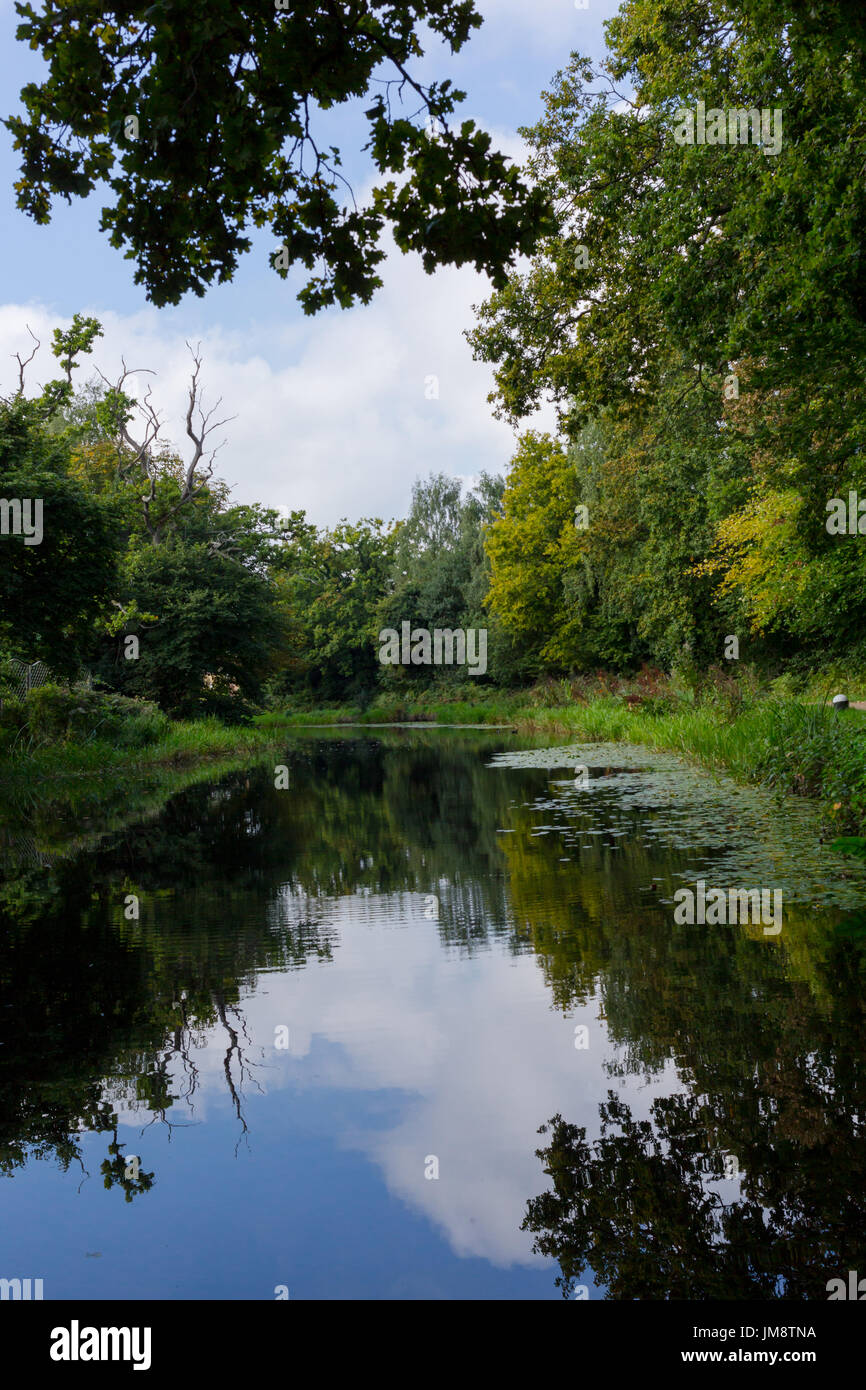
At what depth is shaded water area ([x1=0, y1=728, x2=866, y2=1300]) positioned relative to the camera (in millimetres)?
2934

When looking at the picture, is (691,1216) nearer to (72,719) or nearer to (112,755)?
(112,755)

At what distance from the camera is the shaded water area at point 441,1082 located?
2.93m

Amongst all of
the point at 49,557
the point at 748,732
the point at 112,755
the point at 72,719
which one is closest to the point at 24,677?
the point at 72,719

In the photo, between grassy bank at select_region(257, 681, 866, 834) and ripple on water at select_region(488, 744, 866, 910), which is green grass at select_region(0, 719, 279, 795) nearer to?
ripple on water at select_region(488, 744, 866, 910)

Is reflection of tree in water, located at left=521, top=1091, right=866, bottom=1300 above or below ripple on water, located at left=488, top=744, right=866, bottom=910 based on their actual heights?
below

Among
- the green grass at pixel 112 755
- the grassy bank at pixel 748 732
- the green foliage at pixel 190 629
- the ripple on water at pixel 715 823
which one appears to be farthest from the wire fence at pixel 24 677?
the grassy bank at pixel 748 732

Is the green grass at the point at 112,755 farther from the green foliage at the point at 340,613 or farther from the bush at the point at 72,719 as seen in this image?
the green foliage at the point at 340,613

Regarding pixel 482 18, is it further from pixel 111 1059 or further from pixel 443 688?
pixel 443 688

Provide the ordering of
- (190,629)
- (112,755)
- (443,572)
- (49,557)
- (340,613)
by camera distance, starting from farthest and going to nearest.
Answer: (340,613) < (443,572) < (190,629) < (112,755) < (49,557)

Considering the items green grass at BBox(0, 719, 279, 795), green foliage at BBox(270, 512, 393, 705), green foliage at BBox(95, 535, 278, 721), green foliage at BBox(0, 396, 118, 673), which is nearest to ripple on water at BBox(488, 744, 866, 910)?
green foliage at BBox(0, 396, 118, 673)

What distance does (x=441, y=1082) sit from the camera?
423 cm

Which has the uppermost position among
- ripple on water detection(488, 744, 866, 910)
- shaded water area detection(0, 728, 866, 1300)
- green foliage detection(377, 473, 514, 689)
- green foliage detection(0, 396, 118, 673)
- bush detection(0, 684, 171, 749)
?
green foliage detection(377, 473, 514, 689)

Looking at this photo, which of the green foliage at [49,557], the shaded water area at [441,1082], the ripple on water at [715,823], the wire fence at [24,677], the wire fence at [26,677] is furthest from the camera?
the wire fence at [26,677]
